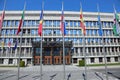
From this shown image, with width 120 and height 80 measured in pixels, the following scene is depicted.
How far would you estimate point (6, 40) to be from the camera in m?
45.5

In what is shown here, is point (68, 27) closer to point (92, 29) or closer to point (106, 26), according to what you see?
point (92, 29)

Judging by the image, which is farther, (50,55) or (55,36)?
(55,36)

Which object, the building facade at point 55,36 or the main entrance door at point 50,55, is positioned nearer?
the main entrance door at point 50,55

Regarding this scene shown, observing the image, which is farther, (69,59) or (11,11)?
(11,11)

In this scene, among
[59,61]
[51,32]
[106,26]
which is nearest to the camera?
[59,61]

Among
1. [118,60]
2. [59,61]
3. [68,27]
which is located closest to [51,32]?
[68,27]

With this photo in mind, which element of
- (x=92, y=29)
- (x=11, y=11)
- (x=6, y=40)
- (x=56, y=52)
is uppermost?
(x=11, y=11)

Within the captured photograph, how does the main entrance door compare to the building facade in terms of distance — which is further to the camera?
the building facade

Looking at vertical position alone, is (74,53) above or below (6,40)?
below

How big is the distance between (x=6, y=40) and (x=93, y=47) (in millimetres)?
29049

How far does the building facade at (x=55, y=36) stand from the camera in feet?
146

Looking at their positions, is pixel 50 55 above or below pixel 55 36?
below

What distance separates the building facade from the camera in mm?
44625

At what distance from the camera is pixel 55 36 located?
4522cm
